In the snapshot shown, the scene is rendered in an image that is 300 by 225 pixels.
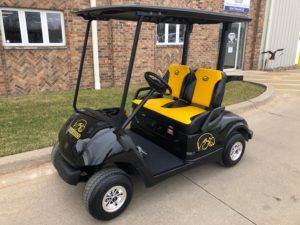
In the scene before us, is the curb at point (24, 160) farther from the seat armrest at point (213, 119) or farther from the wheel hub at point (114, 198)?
the seat armrest at point (213, 119)

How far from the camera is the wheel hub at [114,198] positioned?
2.42m

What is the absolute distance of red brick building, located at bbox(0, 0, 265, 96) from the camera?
20.5ft

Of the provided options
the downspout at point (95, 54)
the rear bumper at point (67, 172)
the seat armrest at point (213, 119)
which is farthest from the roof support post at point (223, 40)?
the downspout at point (95, 54)

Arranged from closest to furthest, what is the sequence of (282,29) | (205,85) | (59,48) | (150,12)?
1. (150,12)
2. (205,85)
3. (59,48)
4. (282,29)

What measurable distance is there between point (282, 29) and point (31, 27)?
33.9 ft

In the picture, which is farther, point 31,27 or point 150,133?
point 31,27

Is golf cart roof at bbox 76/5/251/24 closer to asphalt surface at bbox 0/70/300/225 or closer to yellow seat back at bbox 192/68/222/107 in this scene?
yellow seat back at bbox 192/68/222/107

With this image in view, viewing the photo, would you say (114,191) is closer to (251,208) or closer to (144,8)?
(251,208)

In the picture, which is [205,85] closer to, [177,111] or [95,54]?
[177,111]

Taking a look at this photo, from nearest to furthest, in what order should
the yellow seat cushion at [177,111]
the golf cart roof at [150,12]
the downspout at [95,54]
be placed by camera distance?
the golf cart roof at [150,12], the yellow seat cushion at [177,111], the downspout at [95,54]

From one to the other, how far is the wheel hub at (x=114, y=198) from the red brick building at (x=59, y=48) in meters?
5.17

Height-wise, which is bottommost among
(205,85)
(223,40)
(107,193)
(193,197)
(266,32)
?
(193,197)

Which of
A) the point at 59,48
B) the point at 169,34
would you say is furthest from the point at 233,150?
the point at 169,34

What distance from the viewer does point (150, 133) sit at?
11.3ft
